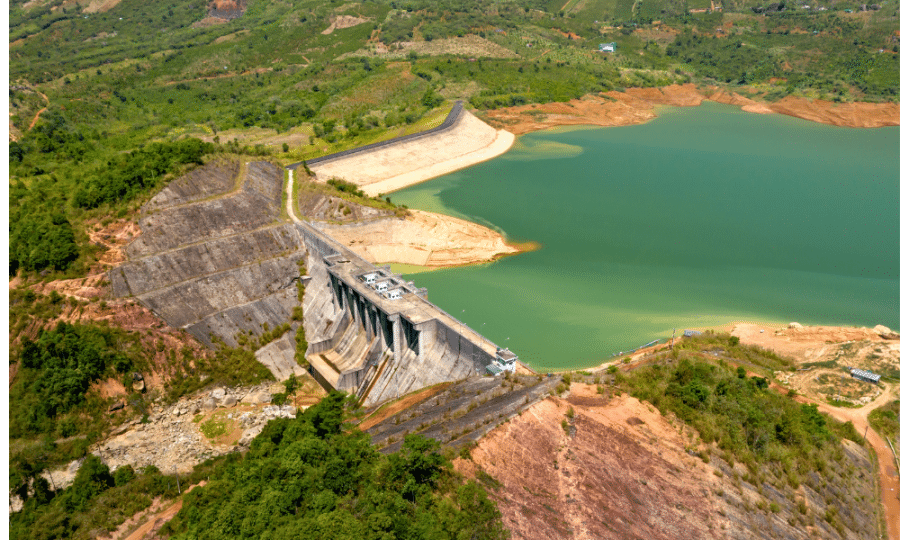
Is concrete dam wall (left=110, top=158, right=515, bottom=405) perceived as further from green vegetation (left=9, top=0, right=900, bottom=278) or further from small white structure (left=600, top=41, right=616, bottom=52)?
small white structure (left=600, top=41, right=616, bottom=52)

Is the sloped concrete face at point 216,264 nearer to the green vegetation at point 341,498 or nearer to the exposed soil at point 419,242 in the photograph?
the exposed soil at point 419,242

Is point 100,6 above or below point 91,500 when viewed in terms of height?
above

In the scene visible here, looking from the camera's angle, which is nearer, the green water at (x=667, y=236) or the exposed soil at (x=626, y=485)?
the exposed soil at (x=626, y=485)

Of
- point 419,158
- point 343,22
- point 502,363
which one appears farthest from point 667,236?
point 343,22

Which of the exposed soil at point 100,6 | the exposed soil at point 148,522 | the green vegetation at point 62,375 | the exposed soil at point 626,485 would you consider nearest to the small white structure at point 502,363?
the exposed soil at point 626,485

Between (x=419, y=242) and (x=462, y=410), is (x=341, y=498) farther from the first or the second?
(x=419, y=242)

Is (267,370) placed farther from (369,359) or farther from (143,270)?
(143,270)

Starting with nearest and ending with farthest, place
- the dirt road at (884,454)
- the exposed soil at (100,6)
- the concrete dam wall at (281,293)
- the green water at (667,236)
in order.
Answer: the dirt road at (884,454) → the concrete dam wall at (281,293) → the green water at (667,236) → the exposed soil at (100,6)
